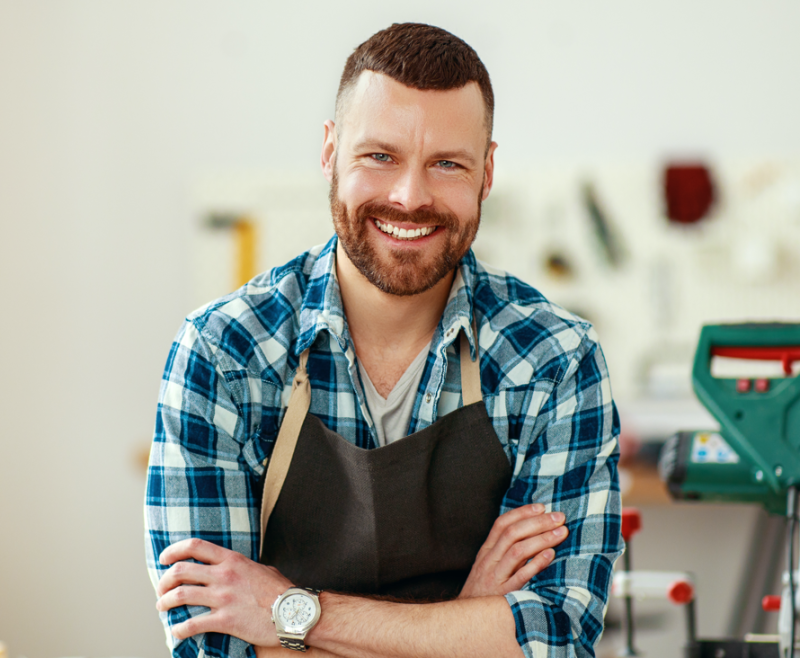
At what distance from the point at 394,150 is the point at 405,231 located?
12cm

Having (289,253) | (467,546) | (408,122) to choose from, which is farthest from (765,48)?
(467,546)

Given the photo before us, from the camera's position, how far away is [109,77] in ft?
9.19

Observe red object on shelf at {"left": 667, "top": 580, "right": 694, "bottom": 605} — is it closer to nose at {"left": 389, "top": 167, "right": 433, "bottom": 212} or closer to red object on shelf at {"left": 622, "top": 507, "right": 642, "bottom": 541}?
red object on shelf at {"left": 622, "top": 507, "right": 642, "bottom": 541}

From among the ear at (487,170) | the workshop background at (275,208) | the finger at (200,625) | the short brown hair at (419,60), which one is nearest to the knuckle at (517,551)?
the finger at (200,625)

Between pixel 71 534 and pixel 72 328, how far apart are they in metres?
0.71

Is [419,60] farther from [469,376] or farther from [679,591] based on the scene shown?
[679,591]

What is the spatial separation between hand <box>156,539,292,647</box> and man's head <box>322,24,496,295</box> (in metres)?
0.47

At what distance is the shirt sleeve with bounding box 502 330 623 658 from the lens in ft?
3.94

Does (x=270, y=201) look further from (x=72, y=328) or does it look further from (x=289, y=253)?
(x=72, y=328)

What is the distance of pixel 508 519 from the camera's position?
1.31 meters

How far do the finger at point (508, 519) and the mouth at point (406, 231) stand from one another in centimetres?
45

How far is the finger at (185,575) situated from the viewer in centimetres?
120

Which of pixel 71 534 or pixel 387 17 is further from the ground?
pixel 387 17

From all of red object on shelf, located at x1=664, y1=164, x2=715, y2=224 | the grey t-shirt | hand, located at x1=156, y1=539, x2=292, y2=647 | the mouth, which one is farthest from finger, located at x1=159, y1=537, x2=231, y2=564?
red object on shelf, located at x1=664, y1=164, x2=715, y2=224
